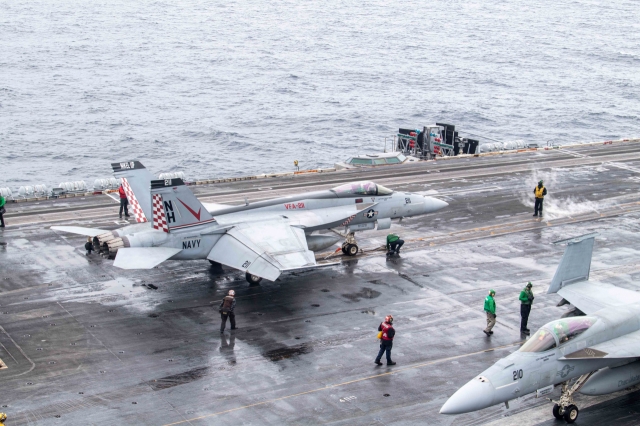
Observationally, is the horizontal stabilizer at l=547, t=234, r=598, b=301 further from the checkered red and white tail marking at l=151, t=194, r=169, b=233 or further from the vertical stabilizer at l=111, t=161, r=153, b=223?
the vertical stabilizer at l=111, t=161, r=153, b=223

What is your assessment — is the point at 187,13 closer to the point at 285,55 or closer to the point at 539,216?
the point at 285,55

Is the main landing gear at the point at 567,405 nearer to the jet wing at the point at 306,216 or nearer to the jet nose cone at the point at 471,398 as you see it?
the jet nose cone at the point at 471,398

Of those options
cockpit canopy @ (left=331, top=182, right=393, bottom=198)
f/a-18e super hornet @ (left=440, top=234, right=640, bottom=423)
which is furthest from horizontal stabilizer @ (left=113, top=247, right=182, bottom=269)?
f/a-18e super hornet @ (left=440, top=234, right=640, bottom=423)

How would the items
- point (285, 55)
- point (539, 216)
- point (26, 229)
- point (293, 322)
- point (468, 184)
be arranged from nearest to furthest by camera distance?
point (293, 322), point (26, 229), point (539, 216), point (468, 184), point (285, 55)

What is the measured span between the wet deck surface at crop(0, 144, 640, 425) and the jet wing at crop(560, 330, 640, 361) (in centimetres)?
182

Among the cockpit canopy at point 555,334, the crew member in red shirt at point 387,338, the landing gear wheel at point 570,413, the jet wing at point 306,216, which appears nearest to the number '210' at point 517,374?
the cockpit canopy at point 555,334

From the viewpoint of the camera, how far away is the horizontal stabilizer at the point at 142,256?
92.3ft

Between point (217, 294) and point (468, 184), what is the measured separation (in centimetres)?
2241

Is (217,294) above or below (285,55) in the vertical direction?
below

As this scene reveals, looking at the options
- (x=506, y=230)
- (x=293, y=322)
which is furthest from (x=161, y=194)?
(x=506, y=230)

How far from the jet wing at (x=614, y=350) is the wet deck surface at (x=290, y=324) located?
182 centimetres

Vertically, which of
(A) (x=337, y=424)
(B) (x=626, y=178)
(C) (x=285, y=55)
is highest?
(C) (x=285, y=55)

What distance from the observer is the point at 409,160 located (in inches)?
2350

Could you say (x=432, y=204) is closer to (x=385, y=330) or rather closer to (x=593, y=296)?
(x=593, y=296)
